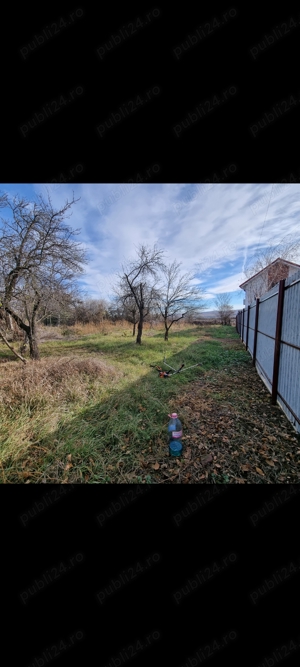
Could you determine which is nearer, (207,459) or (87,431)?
(207,459)

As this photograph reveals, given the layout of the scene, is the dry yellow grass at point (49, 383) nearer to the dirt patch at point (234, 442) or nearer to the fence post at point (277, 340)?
the dirt patch at point (234, 442)

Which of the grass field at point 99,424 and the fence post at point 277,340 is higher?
the fence post at point 277,340

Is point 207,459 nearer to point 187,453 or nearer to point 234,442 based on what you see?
point 187,453

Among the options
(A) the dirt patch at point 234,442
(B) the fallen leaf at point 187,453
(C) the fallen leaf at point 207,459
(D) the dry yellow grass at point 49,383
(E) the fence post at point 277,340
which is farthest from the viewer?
(D) the dry yellow grass at point 49,383

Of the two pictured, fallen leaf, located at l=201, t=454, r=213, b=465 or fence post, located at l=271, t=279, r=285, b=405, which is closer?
fallen leaf, located at l=201, t=454, r=213, b=465

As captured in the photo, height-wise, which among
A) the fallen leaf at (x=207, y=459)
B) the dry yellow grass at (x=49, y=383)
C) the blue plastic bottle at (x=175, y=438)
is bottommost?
the fallen leaf at (x=207, y=459)

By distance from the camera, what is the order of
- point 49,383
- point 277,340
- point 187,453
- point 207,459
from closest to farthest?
point 207,459 → point 187,453 → point 277,340 → point 49,383

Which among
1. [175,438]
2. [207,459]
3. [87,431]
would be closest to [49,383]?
[87,431]

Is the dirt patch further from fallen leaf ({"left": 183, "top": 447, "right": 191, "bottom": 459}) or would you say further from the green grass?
the green grass

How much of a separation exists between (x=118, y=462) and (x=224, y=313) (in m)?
23.7

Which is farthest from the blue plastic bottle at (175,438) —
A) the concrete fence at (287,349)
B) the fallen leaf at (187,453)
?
the concrete fence at (287,349)

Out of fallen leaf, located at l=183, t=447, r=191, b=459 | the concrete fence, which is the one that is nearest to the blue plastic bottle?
fallen leaf, located at l=183, t=447, r=191, b=459
